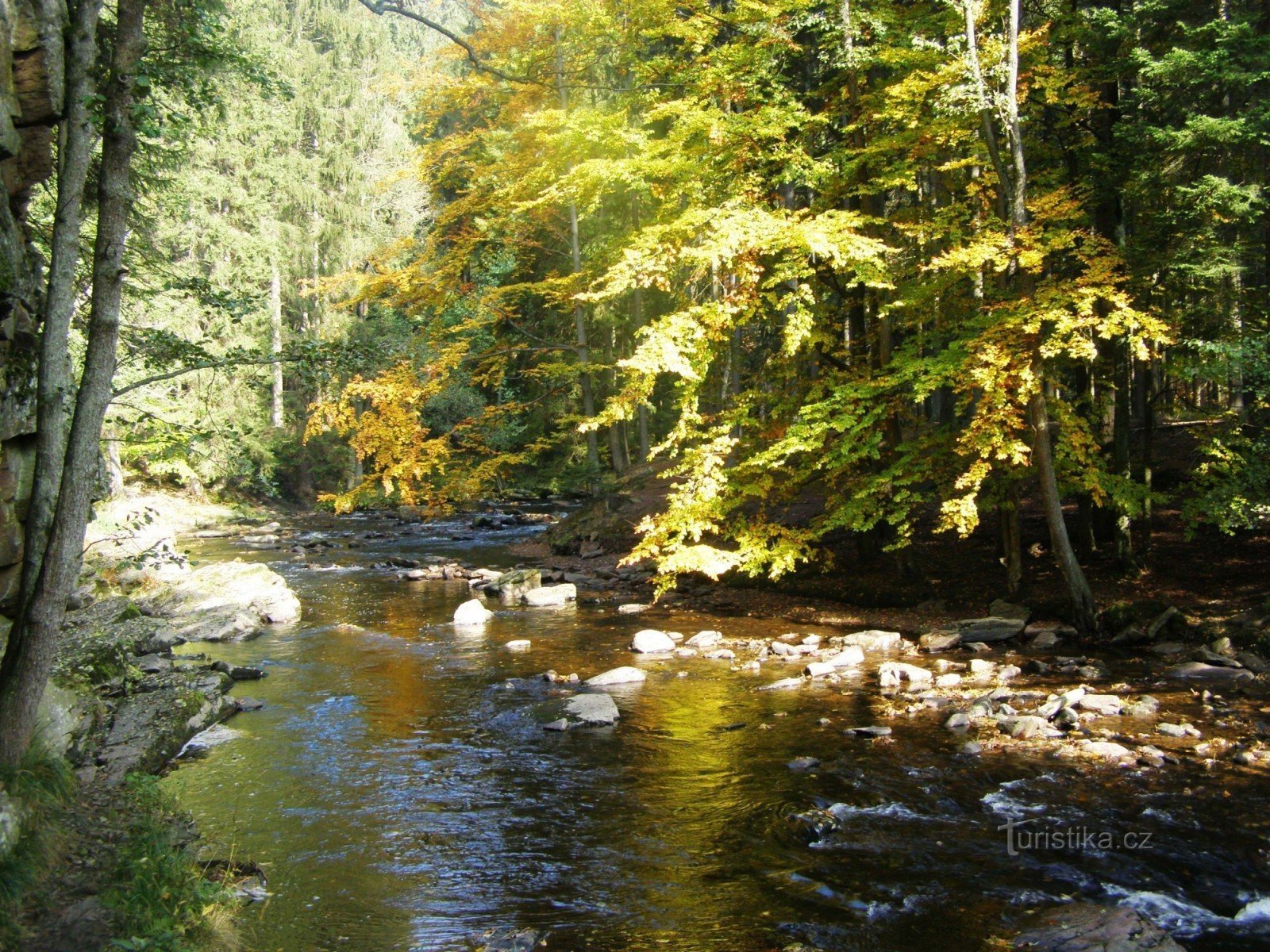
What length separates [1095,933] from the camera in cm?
529

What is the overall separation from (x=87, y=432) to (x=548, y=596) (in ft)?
39.1

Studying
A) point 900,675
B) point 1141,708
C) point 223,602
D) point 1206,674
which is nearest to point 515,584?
point 223,602

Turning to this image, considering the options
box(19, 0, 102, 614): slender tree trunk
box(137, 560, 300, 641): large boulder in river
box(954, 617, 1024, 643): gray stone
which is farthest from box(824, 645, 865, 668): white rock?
box(137, 560, 300, 641): large boulder in river

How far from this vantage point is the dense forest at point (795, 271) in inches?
256

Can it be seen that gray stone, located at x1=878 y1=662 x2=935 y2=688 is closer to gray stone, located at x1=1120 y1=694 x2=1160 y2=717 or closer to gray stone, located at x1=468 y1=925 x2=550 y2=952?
gray stone, located at x1=1120 y1=694 x2=1160 y2=717

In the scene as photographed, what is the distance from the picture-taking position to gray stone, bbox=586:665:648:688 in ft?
38.1

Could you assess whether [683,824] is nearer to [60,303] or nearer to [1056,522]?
[60,303]

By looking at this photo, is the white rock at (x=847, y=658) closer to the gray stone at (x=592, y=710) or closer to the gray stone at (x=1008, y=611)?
the gray stone at (x=1008, y=611)

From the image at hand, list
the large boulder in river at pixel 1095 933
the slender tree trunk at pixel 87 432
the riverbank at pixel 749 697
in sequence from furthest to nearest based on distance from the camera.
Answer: the riverbank at pixel 749 697
the slender tree trunk at pixel 87 432
the large boulder in river at pixel 1095 933

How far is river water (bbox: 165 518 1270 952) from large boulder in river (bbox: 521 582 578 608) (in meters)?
5.76

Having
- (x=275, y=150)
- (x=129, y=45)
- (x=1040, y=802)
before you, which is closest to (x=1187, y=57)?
(x=1040, y=802)

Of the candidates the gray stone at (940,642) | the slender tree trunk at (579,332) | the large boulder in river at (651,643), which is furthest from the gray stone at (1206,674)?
the slender tree trunk at (579,332)

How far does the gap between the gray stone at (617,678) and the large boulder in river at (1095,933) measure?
6606mm

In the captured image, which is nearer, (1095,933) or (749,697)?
(1095,933)
